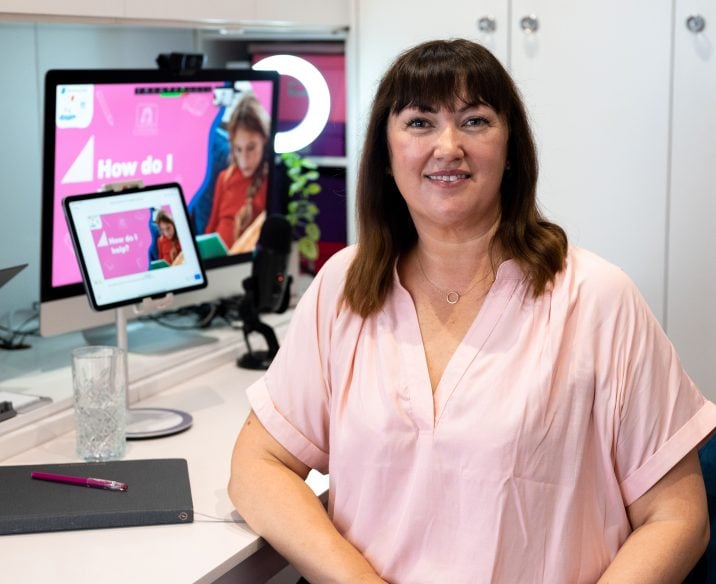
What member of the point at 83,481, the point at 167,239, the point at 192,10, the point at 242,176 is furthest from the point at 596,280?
the point at 242,176

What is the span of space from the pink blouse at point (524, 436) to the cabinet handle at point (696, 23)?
1.01 m

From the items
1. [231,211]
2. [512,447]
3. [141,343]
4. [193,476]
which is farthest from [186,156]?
[512,447]

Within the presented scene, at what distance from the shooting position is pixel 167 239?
222 cm

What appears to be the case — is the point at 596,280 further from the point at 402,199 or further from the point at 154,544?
the point at 154,544

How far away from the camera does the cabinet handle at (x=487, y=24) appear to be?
8.80 ft

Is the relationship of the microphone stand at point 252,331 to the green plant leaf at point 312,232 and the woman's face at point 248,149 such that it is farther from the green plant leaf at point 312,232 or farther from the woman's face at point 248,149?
the green plant leaf at point 312,232

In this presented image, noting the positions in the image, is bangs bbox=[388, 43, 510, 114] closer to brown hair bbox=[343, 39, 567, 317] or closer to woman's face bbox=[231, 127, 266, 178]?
brown hair bbox=[343, 39, 567, 317]

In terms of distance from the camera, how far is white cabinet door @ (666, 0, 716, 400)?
7.99ft

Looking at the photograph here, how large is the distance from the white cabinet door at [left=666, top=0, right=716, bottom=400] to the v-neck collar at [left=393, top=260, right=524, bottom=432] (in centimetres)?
100

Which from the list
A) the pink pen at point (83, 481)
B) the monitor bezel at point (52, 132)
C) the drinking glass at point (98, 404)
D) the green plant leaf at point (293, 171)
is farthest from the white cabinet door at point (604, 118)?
the pink pen at point (83, 481)

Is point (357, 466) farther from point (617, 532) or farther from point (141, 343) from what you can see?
point (141, 343)

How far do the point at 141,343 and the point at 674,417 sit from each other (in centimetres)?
144

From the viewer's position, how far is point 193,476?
188 cm

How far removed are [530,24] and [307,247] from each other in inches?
35.5
